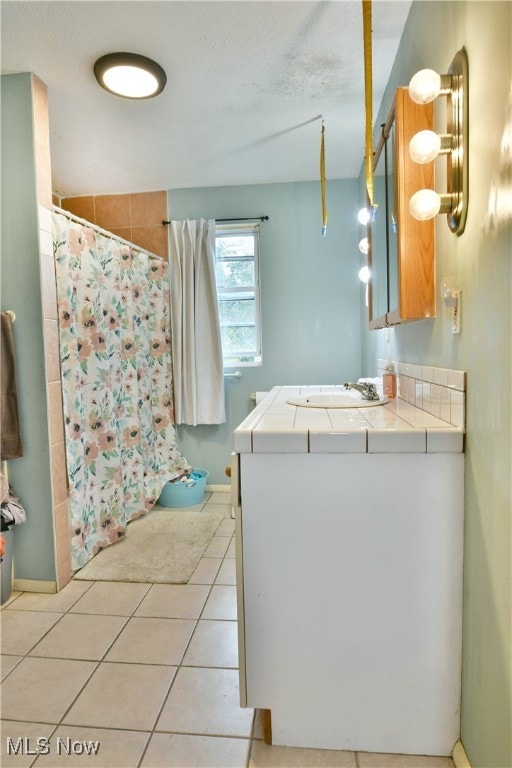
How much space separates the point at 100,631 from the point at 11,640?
33 centimetres

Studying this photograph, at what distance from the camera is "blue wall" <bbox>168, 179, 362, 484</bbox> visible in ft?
10.3

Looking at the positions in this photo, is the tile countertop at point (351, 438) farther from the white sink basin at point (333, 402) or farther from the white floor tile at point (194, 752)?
the white floor tile at point (194, 752)

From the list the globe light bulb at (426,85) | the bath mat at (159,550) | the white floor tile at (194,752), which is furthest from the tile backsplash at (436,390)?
the bath mat at (159,550)

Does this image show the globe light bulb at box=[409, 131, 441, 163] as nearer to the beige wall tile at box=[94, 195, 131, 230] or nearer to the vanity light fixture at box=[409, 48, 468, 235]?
the vanity light fixture at box=[409, 48, 468, 235]

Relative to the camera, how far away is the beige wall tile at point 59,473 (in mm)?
2014

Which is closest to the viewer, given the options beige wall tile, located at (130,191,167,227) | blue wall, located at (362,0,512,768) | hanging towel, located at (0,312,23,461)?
blue wall, located at (362,0,512,768)

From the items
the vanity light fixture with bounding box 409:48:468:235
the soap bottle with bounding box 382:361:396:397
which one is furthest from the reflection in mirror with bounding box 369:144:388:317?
the vanity light fixture with bounding box 409:48:468:235

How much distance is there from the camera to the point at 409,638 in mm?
1113

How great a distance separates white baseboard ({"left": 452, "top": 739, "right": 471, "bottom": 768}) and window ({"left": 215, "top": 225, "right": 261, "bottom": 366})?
2.47 m

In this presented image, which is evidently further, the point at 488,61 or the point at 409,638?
the point at 409,638

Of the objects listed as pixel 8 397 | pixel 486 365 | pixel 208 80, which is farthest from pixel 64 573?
pixel 208 80

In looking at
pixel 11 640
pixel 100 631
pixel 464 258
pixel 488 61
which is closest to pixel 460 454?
pixel 464 258

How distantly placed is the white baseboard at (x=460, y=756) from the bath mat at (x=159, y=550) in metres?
1.27

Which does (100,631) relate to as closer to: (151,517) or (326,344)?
(151,517)
